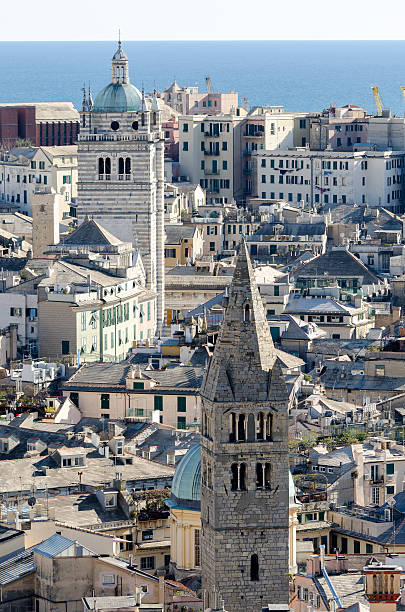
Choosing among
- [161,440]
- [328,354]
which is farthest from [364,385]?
[161,440]

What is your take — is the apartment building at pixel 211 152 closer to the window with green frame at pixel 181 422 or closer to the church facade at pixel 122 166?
the church facade at pixel 122 166

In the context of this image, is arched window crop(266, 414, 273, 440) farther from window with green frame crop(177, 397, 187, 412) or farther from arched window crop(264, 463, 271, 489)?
window with green frame crop(177, 397, 187, 412)

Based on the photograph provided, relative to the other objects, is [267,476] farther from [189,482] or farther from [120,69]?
[120,69]

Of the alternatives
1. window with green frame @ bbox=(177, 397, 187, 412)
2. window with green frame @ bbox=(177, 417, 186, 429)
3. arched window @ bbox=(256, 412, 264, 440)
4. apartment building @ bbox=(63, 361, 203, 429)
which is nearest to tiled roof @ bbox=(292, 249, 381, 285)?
apartment building @ bbox=(63, 361, 203, 429)

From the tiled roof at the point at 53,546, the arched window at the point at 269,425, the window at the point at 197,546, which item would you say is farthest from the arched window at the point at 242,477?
the window at the point at 197,546

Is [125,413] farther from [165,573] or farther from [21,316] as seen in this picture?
[165,573]

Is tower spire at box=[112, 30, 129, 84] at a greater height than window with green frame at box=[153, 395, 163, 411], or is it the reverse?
tower spire at box=[112, 30, 129, 84]
